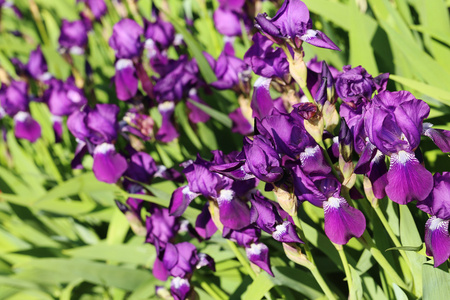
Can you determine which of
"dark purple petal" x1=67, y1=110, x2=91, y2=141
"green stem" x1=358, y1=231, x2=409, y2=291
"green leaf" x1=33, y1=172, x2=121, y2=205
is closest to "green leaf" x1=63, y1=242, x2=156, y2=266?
"green leaf" x1=33, y1=172, x2=121, y2=205

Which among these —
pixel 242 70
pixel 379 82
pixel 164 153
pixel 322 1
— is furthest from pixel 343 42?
pixel 379 82

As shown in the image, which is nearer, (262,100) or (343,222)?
(343,222)

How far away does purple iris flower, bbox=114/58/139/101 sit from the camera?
6.51 feet

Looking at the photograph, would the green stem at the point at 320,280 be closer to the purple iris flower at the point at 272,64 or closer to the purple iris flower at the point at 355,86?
the purple iris flower at the point at 355,86

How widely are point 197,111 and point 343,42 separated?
2.83 feet

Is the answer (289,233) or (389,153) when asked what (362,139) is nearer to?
(389,153)

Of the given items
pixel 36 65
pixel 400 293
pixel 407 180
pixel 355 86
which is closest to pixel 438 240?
pixel 407 180


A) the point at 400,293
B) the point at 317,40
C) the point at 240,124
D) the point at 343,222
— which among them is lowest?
the point at 400,293

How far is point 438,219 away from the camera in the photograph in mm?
1117

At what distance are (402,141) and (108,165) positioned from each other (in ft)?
3.30

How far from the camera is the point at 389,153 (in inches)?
40.9

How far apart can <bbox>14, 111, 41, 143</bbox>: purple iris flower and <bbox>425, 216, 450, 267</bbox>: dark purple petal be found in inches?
79.5

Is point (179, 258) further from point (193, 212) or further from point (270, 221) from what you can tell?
point (270, 221)

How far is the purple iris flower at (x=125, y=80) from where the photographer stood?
1.98 meters
